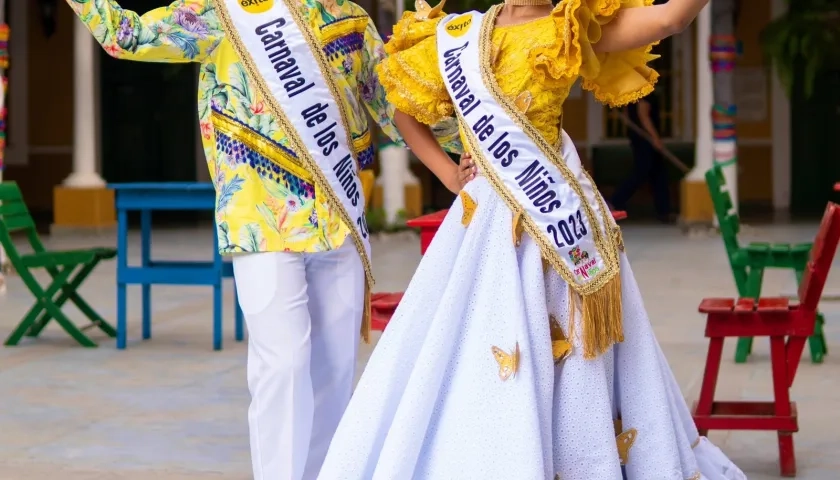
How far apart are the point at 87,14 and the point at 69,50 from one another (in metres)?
16.5

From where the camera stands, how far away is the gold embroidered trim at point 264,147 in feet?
12.2

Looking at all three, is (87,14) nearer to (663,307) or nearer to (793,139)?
(663,307)

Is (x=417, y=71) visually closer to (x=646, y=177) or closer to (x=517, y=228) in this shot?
(x=517, y=228)

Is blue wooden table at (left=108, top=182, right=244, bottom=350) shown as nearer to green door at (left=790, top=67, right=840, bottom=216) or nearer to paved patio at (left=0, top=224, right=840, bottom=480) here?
paved patio at (left=0, top=224, right=840, bottom=480)

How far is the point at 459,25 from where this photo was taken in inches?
137

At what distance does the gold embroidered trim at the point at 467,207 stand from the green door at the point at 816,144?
50.1 ft

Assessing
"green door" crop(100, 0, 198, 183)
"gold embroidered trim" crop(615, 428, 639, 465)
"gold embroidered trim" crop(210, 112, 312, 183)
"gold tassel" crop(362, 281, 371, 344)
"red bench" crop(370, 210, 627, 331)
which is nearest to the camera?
"gold embroidered trim" crop(615, 428, 639, 465)

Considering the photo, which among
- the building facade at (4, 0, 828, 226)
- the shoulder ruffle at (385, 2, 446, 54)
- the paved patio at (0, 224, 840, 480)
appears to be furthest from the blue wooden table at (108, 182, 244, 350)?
the building facade at (4, 0, 828, 226)

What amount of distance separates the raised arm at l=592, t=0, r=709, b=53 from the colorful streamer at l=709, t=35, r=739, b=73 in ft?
35.7

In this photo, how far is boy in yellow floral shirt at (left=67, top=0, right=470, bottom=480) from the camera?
11.9 ft

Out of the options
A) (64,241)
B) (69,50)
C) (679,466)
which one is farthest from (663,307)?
(69,50)

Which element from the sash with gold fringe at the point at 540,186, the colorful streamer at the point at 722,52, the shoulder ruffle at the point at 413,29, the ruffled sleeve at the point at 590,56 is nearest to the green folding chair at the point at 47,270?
the shoulder ruffle at the point at 413,29

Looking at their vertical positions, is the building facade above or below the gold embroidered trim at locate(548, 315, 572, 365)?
below

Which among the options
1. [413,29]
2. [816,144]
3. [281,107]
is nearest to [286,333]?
[281,107]
